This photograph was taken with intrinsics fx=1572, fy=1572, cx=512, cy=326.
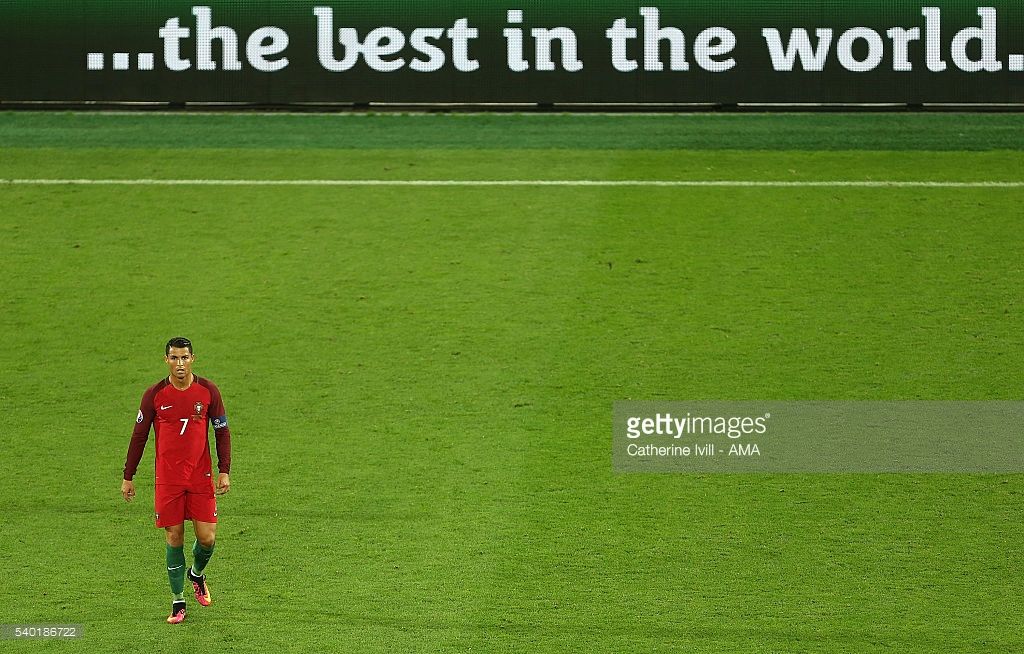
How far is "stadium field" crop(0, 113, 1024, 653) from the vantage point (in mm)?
8766

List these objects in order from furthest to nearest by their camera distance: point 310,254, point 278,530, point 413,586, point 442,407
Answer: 1. point 310,254
2. point 442,407
3. point 278,530
4. point 413,586

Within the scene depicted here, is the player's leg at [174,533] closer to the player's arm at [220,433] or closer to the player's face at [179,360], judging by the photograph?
the player's arm at [220,433]

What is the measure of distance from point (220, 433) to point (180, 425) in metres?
0.24

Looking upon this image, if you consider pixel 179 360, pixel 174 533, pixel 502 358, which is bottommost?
pixel 174 533

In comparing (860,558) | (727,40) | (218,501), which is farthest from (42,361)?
(727,40)

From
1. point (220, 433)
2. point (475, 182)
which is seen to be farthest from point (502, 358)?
point (220, 433)

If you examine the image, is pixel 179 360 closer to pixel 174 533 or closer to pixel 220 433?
pixel 220 433

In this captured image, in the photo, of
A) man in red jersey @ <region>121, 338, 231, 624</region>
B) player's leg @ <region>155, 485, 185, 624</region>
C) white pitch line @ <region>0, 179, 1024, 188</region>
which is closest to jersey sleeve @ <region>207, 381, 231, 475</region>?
man in red jersey @ <region>121, 338, 231, 624</region>

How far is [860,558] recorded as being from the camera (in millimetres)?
9211

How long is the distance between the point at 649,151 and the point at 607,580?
7557 mm

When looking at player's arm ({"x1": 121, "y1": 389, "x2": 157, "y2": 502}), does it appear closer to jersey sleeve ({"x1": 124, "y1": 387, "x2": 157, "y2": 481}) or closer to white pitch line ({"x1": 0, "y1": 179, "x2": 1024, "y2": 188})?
jersey sleeve ({"x1": 124, "y1": 387, "x2": 157, "y2": 481})

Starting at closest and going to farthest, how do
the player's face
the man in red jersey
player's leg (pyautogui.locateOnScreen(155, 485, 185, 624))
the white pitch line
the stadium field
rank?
the player's face < the man in red jersey < player's leg (pyautogui.locateOnScreen(155, 485, 185, 624)) < the stadium field < the white pitch line

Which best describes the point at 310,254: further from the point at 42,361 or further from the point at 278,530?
the point at 278,530

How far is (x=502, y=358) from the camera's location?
1180 centimetres
